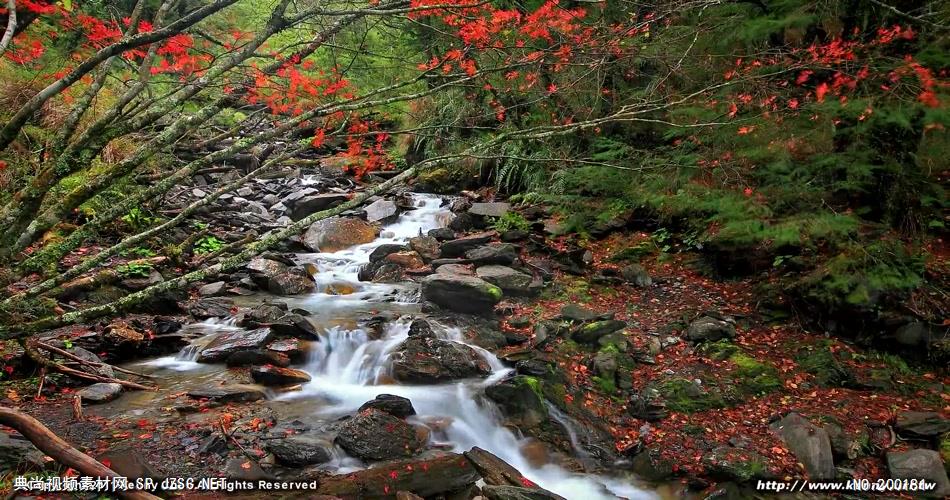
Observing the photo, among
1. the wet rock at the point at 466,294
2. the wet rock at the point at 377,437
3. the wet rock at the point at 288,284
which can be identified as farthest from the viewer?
the wet rock at the point at 288,284

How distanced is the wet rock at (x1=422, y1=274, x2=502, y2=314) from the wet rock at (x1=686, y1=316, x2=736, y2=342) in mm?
3195

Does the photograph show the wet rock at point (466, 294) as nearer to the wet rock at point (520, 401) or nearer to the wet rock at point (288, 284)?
the wet rock at point (520, 401)

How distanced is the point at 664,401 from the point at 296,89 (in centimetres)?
673

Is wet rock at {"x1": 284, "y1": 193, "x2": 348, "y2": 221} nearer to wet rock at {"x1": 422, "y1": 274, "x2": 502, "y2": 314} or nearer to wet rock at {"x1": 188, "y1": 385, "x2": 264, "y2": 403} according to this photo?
wet rock at {"x1": 422, "y1": 274, "x2": 502, "y2": 314}

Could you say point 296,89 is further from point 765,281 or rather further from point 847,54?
point 765,281

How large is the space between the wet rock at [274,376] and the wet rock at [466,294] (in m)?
3.10

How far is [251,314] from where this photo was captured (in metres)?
8.19

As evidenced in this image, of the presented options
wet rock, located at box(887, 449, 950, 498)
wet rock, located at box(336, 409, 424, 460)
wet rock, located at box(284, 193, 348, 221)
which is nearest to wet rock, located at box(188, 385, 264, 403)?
wet rock, located at box(336, 409, 424, 460)

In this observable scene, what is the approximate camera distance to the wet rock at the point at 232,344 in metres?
7.16

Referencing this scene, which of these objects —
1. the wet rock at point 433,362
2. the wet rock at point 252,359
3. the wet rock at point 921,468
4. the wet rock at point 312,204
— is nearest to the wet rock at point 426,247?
the wet rock at point 312,204

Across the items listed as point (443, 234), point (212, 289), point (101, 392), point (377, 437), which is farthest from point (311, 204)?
point (377, 437)

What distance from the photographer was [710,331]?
780 centimetres

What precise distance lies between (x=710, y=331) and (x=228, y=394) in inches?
260

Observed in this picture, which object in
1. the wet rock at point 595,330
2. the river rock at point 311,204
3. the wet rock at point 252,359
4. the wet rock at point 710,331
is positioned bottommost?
the wet rock at point 710,331
